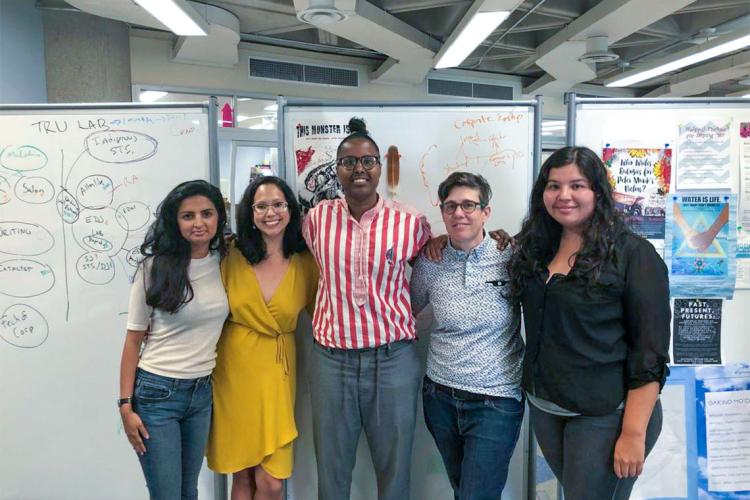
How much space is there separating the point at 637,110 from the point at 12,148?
8.58 ft

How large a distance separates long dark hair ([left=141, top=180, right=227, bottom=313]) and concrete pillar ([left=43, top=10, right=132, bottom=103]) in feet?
11.5

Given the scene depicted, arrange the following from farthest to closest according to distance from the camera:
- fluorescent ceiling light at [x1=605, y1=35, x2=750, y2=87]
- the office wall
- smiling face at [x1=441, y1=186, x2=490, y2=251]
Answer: the office wall
fluorescent ceiling light at [x1=605, y1=35, x2=750, y2=87]
smiling face at [x1=441, y1=186, x2=490, y2=251]

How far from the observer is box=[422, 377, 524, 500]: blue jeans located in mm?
1658

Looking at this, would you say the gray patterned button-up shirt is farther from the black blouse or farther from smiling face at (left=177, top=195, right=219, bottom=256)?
smiling face at (left=177, top=195, right=219, bottom=256)

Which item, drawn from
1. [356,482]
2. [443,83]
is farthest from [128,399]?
[443,83]

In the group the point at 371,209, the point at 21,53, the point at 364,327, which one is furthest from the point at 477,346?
the point at 21,53

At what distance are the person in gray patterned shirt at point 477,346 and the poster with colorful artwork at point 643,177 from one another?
2.32ft

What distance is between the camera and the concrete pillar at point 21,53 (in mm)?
3957

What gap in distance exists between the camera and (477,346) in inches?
65.6

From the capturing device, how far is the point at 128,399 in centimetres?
172

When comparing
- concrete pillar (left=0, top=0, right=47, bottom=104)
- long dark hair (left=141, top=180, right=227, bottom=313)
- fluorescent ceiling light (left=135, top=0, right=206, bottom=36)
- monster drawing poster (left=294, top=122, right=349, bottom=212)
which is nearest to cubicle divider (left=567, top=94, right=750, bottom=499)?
monster drawing poster (left=294, top=122, right=349, bottom=212)

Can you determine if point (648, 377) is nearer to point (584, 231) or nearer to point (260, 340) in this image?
point (584, 231)

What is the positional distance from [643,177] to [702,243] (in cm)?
36

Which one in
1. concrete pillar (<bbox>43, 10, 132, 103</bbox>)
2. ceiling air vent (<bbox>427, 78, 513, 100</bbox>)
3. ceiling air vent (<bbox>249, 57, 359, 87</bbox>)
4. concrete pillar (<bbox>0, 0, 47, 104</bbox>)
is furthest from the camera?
ceiling air vent (<bbox>427, 78, 513, 100</bbox>)
